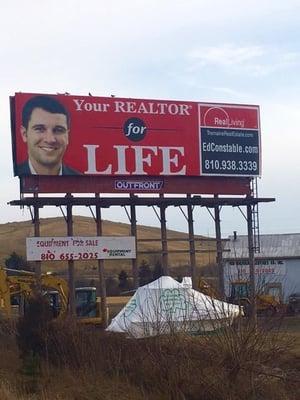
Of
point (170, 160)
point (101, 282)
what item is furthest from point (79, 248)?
point (170, 160)

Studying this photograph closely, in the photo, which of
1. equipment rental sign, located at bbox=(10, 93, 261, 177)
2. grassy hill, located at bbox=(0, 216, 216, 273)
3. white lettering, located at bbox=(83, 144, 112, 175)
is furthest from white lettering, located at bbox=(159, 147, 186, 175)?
grassy hill, located at bbox=(0, 216, 216, 273)

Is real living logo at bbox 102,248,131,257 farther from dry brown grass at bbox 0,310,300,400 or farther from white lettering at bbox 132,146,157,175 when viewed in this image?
dry brown grass at bbox 0,310,300,400

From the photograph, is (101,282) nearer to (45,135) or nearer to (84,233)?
(45,135)

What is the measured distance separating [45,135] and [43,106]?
114 centimetres

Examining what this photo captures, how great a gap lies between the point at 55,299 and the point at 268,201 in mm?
10227

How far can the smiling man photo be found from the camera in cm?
3481

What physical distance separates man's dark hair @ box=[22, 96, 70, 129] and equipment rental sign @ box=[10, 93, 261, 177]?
1.5 inches

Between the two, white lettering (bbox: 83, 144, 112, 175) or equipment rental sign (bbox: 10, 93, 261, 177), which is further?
white lettering (bbox: 83, 144, 112, 175)

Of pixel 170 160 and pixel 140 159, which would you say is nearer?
pixel 140 159

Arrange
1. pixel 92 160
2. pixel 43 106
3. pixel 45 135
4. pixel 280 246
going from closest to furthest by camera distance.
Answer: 1. pixel 45 135
2. pixel 43 106
3. pixel 92 160
4. pixel 280 246

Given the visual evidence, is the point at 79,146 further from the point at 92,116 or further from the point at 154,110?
the point at 154,110

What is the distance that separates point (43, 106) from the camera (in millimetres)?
35188

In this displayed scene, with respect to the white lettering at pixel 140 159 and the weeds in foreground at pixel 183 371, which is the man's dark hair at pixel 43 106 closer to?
the white lettering at pixel 140 159

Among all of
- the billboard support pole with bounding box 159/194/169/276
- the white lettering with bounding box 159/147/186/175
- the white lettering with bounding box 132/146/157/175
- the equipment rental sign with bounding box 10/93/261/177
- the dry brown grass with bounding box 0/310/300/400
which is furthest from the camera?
the billboard support pole with bounding box 159/194/169/276
